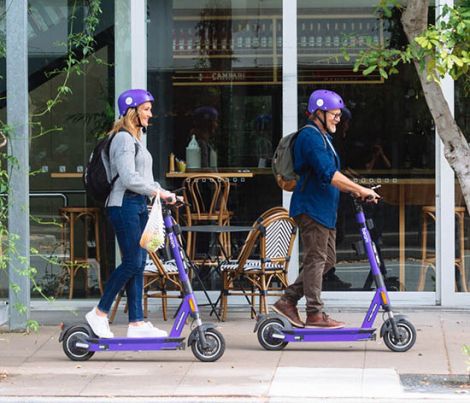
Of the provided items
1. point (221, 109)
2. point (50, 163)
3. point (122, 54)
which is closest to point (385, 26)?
point (221, 109)

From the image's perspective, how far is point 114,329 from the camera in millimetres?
10172

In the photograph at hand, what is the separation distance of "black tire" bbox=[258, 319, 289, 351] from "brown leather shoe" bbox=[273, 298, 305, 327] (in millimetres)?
215

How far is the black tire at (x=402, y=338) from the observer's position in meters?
8.84

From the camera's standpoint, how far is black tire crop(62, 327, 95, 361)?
8.65 metres

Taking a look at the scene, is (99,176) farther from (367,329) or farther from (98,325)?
(367,329)

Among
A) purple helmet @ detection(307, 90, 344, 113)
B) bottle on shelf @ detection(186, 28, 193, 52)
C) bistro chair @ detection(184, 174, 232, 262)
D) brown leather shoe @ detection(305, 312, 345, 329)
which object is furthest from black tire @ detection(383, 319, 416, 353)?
bottle on shelf @ detection(186, 28, 193, 52)

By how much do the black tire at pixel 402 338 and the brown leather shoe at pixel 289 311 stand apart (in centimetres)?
69

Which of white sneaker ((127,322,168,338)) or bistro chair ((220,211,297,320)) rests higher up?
bistro chair ((220,211,297,320))

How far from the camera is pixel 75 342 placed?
866 centimetres

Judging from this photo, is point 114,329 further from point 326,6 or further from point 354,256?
point 326,6

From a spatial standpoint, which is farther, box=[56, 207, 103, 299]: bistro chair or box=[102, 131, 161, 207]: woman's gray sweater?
box=[56, 207, 103, 299]: bistro chair

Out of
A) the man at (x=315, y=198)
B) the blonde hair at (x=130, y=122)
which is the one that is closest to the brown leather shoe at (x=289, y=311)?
the man at (x=315, y=198)

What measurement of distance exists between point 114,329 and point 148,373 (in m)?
1.94

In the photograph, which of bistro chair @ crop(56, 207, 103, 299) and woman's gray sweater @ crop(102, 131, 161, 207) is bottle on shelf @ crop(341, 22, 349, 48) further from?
woman's gray sweater @ crop(102, 131, 161, 207)
